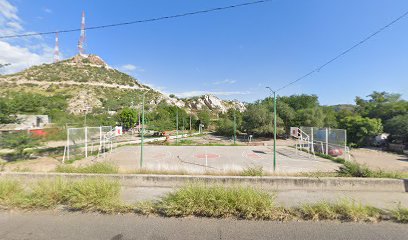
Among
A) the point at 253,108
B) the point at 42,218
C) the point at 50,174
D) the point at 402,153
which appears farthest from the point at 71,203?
the point at 253,108

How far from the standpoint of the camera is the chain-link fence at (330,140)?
1617 centimetres

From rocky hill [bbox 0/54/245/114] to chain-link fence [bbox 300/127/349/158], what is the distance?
5361 cm

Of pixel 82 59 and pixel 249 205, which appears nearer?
pixel 249 205

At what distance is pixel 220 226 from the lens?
13.6 ft

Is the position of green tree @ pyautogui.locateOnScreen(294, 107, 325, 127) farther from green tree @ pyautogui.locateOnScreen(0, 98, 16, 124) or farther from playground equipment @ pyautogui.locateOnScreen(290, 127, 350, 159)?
green tree @ pyautogui.locateOnScreen(0, 98, 16, 124)

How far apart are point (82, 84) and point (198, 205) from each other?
9102cm

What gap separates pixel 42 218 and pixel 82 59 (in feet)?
401

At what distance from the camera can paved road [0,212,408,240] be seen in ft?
12.4

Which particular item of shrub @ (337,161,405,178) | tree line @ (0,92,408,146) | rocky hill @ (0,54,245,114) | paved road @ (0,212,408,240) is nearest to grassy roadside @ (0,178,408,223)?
paved road @ (0,212,408,240)

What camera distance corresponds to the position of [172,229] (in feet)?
13.2

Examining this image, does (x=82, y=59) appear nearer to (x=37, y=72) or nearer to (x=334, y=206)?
(x=37, y=72)

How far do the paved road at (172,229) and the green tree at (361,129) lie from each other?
3090 cm

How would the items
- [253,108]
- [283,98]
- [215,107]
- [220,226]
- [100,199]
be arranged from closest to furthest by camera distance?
[220,226]
[100,199]
[253,108]
[283,98]
[215,107]

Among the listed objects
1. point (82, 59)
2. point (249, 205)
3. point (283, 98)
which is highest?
point (82, 59)
